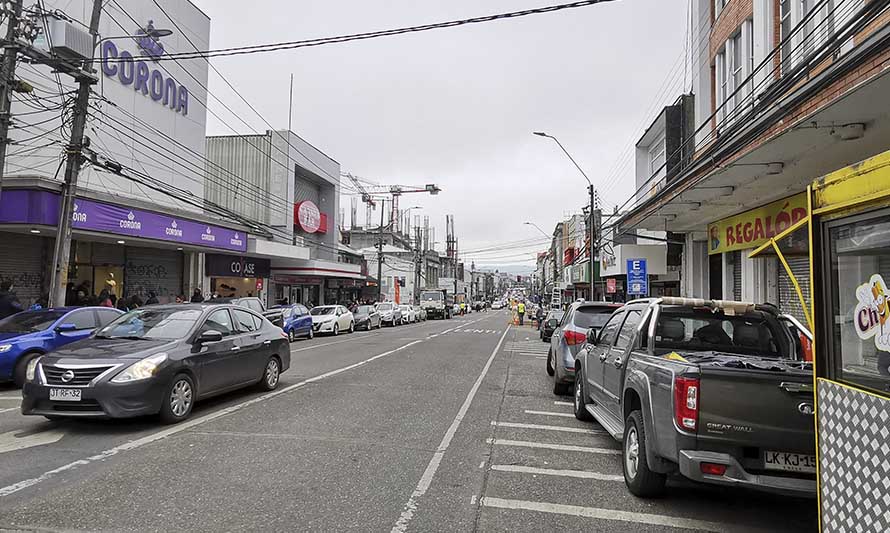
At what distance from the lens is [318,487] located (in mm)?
5062

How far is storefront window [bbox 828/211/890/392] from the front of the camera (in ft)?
10.1

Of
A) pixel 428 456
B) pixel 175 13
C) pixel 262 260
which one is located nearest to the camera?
pixel 428 456

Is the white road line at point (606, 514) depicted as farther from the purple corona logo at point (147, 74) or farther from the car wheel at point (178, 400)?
the purple corona logo at point (147, 74)

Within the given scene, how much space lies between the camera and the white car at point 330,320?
83.4 ft

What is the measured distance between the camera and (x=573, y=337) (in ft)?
33.2

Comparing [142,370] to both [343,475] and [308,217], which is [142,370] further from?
[308,217]

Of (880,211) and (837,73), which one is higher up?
(837,73)

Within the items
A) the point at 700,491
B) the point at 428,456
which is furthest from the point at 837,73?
the point at 428,456

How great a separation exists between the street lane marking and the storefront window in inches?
299

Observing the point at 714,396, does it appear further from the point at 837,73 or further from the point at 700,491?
the point at 837,73

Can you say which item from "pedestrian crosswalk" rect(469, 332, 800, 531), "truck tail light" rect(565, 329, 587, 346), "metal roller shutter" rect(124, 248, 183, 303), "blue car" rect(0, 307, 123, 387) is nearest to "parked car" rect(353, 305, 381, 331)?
"metal roller shutter" rect(124, 248, 183, 303)

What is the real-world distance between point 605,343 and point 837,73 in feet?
13.6

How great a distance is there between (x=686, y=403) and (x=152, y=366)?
6094mm

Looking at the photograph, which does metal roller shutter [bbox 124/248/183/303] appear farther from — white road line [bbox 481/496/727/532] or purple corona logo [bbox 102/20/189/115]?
white road line [bbox 481/496/727/532]
